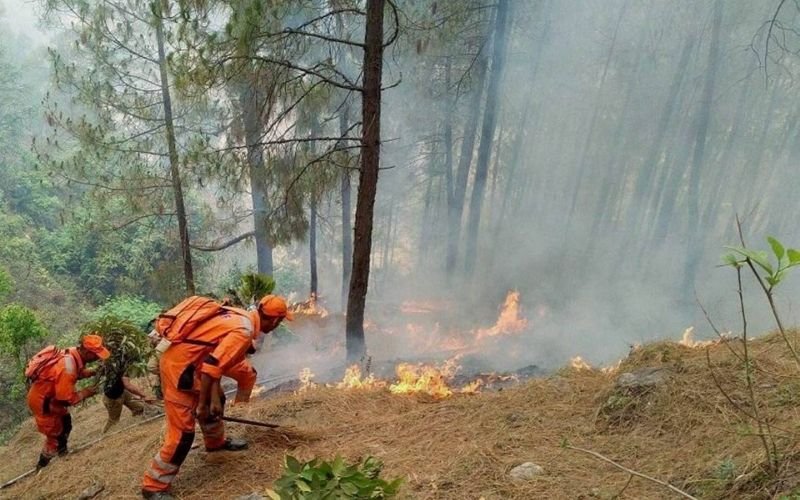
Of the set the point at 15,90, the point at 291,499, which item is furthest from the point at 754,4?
the point at 15,90

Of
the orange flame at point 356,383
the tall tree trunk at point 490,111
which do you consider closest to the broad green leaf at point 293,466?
the orange flame at point 356,383

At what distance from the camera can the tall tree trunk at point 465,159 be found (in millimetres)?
15781

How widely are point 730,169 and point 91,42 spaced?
26.0 meters

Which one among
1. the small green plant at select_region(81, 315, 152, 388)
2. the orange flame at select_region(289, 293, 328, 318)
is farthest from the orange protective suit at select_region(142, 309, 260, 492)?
the orange flame at select_region(289, 293, 328, 318)

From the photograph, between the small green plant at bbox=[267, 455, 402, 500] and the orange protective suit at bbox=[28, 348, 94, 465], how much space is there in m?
3.81

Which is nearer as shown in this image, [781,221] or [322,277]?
[781,221]

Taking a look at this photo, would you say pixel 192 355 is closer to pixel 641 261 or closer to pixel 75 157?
pixel 75 157

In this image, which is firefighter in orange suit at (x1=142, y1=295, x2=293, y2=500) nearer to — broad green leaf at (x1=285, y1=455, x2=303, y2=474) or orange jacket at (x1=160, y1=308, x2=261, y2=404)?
orange jacket at (x1=160, y1=308, x2=261, y2=404)

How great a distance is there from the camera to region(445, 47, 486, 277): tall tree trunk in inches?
621

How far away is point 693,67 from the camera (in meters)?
19.6

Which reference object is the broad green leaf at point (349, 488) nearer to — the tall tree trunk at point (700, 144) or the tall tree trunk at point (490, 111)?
the tall tree trunk at point (490, 111)

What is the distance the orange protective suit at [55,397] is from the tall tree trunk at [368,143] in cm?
357

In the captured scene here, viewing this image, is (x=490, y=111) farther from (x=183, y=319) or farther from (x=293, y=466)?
(x=293, y=466)

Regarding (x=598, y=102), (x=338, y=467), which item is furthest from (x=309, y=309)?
(x=598, y=102)
